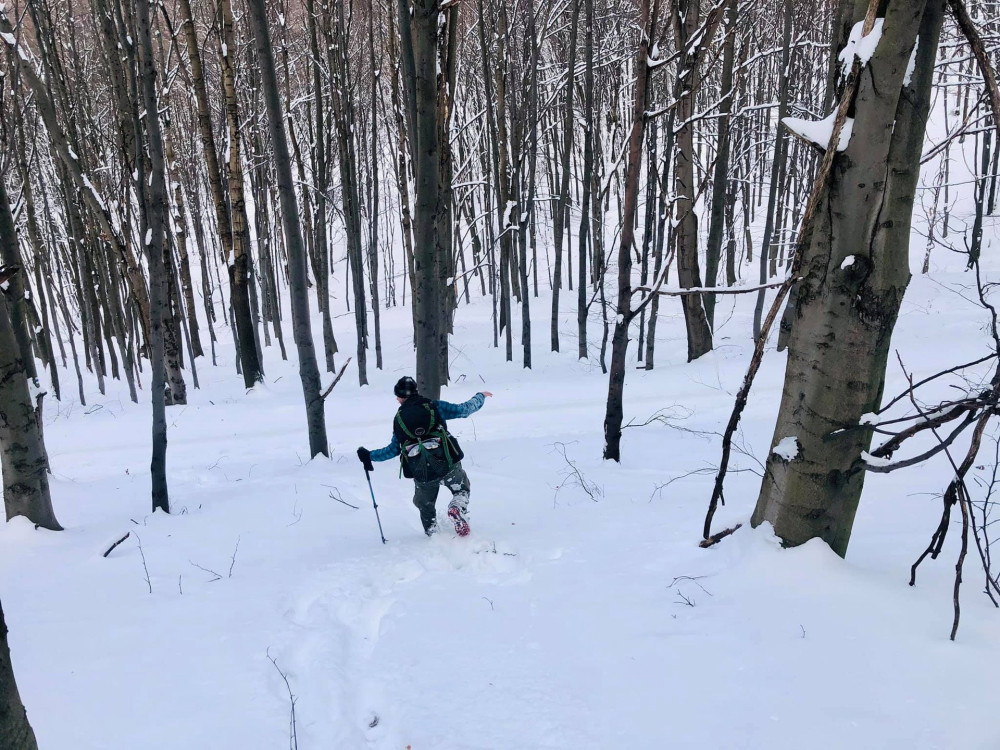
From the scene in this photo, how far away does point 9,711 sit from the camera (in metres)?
1.67

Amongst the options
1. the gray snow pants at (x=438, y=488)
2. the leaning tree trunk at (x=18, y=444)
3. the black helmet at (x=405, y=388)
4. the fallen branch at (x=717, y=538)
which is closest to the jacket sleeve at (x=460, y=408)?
the black helmet at (x=405, y=388)

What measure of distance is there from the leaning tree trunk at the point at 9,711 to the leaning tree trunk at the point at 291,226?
19.7 ft

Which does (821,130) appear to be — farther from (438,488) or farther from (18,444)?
(18,444)

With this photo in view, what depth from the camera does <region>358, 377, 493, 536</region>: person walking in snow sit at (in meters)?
5.28

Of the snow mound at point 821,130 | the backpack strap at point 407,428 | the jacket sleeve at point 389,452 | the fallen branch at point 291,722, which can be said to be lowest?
the fallen branch at point 291,722

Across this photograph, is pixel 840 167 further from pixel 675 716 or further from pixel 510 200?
pixel 510 200

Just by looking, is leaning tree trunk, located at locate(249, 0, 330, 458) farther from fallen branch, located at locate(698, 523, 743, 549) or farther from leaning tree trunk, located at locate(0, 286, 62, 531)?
fallen branch, located at locate(698, 523, 743, 549)

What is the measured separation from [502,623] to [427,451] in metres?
1.93

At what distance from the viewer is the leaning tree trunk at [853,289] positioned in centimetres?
261

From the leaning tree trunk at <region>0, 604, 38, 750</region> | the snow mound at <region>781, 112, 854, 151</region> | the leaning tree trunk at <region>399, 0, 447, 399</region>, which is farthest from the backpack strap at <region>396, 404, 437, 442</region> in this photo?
the leaning tree trunk at <region>0, 604, 38, 750</region>

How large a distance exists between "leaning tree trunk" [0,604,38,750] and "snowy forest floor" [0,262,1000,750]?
3.83 ft

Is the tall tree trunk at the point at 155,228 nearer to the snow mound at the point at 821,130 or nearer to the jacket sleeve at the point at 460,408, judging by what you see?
the jacket sleeve at the point at 460,408

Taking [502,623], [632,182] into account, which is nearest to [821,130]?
[502,623]

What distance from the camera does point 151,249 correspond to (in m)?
5.59
